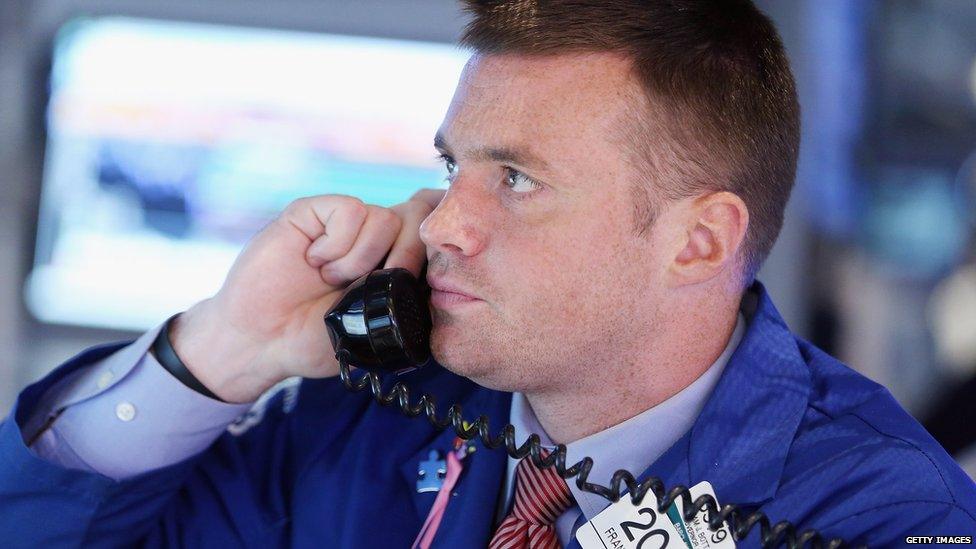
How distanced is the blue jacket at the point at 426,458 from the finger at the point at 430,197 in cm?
30

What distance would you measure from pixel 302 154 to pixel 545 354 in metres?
2.49

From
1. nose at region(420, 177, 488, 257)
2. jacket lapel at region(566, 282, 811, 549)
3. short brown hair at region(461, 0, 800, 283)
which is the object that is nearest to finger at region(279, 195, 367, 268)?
nose at region(420, 177, 488, 257)

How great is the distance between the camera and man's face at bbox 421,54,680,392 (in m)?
1.55

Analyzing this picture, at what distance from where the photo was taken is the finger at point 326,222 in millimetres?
1761

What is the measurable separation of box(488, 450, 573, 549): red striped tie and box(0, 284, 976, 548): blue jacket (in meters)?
0.05

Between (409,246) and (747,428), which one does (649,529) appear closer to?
(747,428)

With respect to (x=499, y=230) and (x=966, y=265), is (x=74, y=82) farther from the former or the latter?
(x=966, y=265)

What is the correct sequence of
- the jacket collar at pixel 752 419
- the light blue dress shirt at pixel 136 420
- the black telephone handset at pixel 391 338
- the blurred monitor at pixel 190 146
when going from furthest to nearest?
the blurred monitor at pixel 190 146 → the light blue dress shirt at pixel 136 420 → the black telephone handset at pixel 391 338 → the jacket collar at pixel 752 419

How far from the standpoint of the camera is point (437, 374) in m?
1.90

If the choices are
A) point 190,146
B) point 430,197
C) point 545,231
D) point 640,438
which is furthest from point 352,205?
point 190,146

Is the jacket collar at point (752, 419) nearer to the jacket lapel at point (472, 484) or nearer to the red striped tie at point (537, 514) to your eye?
the red striped tie at point (537, 514)

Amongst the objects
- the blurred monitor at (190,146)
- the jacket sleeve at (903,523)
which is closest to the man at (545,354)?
the jacket sleeve at (903,523)

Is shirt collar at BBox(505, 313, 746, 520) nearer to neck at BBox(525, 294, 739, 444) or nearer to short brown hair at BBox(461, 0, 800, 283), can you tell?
neck at BBox(525, 294, 739, 444)

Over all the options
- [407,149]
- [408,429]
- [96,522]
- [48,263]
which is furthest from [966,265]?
[48,263]
